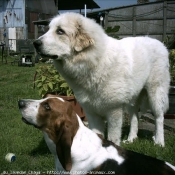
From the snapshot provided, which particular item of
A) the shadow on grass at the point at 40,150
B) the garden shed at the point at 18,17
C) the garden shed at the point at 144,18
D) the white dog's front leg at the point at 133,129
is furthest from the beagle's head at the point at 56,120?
the garden shed at the point at 18,17

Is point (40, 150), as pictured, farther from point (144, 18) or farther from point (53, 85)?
point (144, 18)

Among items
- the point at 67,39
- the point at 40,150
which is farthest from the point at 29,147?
the point at 67,39

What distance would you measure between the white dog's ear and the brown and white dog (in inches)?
35.3

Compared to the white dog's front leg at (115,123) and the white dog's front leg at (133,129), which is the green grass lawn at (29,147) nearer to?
the white dog's front leg at (133,129)

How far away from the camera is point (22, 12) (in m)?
26.1

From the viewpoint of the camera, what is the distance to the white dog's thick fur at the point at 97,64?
376cm

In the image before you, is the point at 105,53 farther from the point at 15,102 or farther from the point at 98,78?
the point at 15,102

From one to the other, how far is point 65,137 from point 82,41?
141cm

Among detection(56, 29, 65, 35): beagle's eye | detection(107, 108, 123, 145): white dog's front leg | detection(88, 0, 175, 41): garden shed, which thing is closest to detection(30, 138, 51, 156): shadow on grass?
detection(107, 108, 123, 145): white dog's front leg

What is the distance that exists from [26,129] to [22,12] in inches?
894

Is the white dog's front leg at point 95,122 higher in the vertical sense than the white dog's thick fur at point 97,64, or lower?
lower

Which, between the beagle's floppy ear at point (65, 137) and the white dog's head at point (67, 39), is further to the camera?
the white dog's head at point (67, 39)

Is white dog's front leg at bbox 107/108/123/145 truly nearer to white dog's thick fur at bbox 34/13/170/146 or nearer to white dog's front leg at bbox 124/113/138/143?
white dog's thick fur at bbox 34/13/170/146

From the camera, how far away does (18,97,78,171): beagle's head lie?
2.82 meters
